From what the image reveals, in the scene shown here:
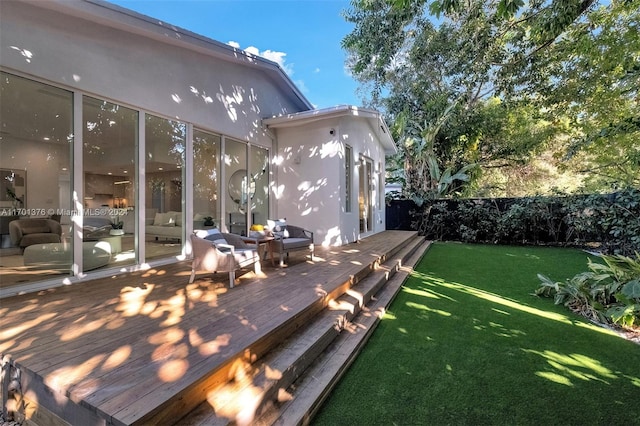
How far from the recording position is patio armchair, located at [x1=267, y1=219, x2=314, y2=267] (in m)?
6.17

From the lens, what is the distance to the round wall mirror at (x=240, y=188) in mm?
7766

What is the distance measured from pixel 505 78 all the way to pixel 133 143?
11052 millimetres

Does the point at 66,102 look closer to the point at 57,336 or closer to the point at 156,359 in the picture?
the point at 57,336

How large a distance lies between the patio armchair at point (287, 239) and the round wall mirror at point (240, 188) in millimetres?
1338

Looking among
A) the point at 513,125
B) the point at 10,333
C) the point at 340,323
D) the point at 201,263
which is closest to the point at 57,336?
the point at 10,333

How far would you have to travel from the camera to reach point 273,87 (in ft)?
31.5

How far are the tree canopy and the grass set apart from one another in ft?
10.8

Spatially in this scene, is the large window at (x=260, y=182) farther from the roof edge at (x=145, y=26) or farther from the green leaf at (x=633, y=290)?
the green leaf at (x=633, y=290)

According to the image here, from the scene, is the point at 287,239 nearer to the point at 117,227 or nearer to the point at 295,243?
the point at 295,243

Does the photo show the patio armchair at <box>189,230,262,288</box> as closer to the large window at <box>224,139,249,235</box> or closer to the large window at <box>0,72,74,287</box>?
the large window at <box>0,72,74,287</box>

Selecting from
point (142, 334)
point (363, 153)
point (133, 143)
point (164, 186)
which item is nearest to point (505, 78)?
point (363, 153)

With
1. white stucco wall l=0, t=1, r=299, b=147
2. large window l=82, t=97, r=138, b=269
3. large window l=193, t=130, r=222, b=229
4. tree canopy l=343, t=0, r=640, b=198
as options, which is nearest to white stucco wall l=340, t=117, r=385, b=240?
tree canopy l=343, t=0, r=640, b=198

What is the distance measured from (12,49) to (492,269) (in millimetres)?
9672

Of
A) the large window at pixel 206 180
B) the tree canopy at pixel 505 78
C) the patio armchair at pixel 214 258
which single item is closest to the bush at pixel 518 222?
the tree canopy at pixel 505 78
